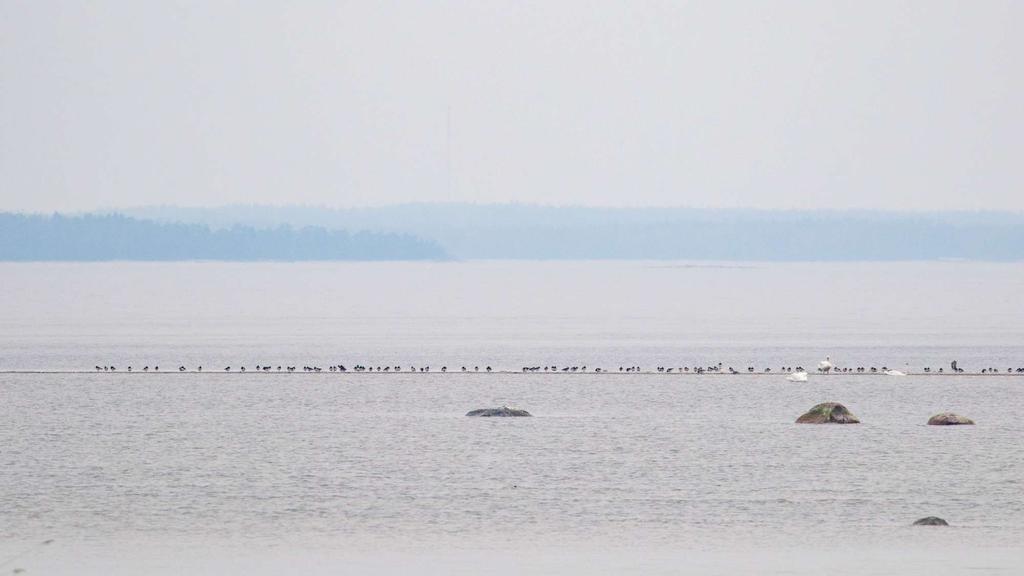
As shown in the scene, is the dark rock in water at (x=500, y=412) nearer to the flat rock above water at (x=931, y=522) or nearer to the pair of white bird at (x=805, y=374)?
the pair of white bird at (x=805, y=374)

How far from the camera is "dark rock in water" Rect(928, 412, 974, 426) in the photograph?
56594 mm

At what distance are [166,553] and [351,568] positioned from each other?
158 inches

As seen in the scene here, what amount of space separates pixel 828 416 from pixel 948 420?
3901 millimetres

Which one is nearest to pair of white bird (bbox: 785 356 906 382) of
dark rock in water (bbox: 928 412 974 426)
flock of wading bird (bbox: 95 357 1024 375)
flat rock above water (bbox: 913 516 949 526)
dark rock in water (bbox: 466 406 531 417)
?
flock of wading bird (bbox: 95 357 1024 375)

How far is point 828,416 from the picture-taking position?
57219 mm

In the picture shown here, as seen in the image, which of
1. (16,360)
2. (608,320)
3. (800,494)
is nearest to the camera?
(800,494)

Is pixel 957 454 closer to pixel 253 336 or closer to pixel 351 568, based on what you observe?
pixel 351 568

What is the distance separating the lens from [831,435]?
176ft

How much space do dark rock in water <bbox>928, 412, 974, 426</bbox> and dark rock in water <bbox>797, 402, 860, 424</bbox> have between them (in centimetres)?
250

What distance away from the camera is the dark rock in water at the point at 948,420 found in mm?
56594

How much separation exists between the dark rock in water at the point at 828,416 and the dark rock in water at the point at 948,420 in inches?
98.4

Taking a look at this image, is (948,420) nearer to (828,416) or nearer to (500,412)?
(828,416)

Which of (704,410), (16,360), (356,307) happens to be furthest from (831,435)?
(356,307)

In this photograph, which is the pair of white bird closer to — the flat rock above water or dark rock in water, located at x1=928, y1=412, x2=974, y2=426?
dark rock in water, located at x1=928, y1=412, x2=974, y2=426
